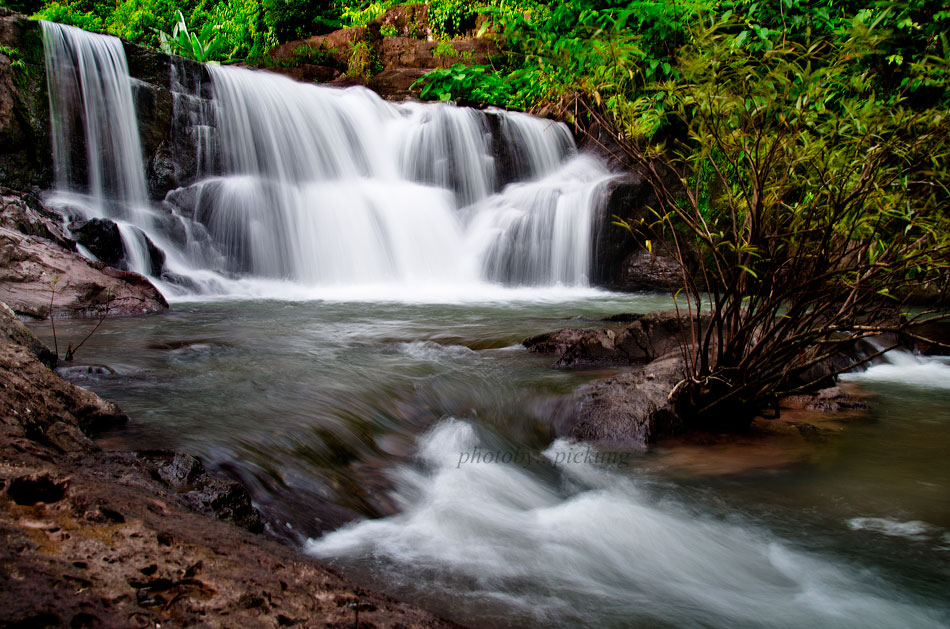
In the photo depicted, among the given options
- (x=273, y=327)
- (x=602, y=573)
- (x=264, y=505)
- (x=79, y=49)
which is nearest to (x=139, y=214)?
(x=79, y=49)

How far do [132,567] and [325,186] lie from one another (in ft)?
34.8

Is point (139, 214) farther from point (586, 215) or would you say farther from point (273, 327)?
point (586, 215)

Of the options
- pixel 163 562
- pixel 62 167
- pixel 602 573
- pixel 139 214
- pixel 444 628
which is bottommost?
pixel 602 573

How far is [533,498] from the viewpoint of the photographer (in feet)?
10.2

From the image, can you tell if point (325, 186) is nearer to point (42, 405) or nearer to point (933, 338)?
point (933, 338)

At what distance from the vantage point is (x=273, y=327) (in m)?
6.34

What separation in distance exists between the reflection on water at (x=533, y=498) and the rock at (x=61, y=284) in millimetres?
1867

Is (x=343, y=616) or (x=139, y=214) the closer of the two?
(x=343, y=616)

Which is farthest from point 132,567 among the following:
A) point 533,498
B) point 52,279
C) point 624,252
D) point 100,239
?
point 624,252

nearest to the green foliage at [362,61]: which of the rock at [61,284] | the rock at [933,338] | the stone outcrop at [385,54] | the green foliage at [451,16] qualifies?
the stone outcrop at [385,54]

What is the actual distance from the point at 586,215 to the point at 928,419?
742 centimetres

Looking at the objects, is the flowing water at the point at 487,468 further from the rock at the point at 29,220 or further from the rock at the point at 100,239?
the rock at the point at 29,220

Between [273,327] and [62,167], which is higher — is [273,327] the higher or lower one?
the lower one

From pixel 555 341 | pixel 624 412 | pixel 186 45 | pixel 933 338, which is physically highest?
pixel 186 45
